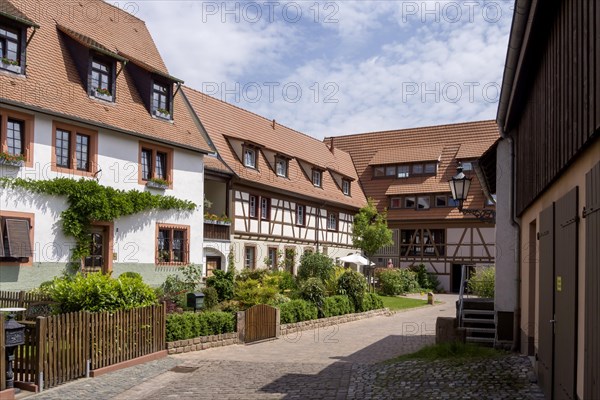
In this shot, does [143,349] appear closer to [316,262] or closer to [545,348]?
[545,348]

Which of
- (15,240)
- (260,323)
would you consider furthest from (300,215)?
(15,240)

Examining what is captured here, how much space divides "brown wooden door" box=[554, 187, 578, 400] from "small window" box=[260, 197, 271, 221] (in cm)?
2321

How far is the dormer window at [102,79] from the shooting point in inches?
792

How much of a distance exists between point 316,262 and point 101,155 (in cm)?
1060

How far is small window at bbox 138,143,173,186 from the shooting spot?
2138 cm

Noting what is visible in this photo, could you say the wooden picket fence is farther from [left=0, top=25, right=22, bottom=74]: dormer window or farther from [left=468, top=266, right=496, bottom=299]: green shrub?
[left=468, top=266, right=496, bottom=299]: green shrub

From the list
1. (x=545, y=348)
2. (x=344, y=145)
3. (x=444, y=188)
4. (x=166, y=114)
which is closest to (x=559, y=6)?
(x=545, y=348)

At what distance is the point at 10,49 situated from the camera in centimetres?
1745

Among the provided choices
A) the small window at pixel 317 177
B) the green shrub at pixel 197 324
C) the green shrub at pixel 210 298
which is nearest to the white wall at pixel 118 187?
the green shrub at pixel 210 298

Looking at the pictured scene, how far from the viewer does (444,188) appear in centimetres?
4188

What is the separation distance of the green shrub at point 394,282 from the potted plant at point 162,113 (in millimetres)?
17352

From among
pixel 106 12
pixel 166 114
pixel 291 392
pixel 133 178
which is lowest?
pixel 291 392

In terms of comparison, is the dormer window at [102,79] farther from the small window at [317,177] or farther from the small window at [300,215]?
the small window at [317,177]

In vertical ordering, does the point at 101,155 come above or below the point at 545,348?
above
